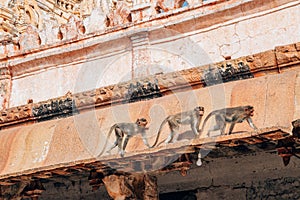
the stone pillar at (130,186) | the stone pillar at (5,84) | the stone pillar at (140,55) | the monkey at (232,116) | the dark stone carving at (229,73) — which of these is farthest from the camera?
the stone pillar at (5,84)

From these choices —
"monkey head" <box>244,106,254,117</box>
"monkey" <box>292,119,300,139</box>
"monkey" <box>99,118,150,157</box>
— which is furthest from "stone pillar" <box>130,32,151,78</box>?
"monkey" <box>292,119,300,139</box>

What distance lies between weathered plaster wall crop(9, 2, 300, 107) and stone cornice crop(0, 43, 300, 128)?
63.3 inches

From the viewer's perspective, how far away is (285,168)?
7840 mm

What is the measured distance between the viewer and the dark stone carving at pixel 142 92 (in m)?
7.97

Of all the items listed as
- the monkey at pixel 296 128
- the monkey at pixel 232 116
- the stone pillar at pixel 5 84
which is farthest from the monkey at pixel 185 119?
the stone pillar at pixel 5 84

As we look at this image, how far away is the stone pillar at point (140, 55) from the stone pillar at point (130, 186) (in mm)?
2593

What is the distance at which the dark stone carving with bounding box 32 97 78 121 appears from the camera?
28.3 feet

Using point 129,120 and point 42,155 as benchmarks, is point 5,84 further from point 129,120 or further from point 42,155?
point 129,120

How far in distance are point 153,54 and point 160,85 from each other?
7.21 feet

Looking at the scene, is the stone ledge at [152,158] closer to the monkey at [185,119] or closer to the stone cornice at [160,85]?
the monkey at [185,119]

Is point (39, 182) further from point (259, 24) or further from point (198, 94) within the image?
point (259, 24)

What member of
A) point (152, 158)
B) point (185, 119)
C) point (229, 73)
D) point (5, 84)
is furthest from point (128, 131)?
point (5, 84)

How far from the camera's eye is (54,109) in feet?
28.8

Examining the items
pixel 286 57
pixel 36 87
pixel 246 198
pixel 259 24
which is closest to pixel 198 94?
pixel 286 57
